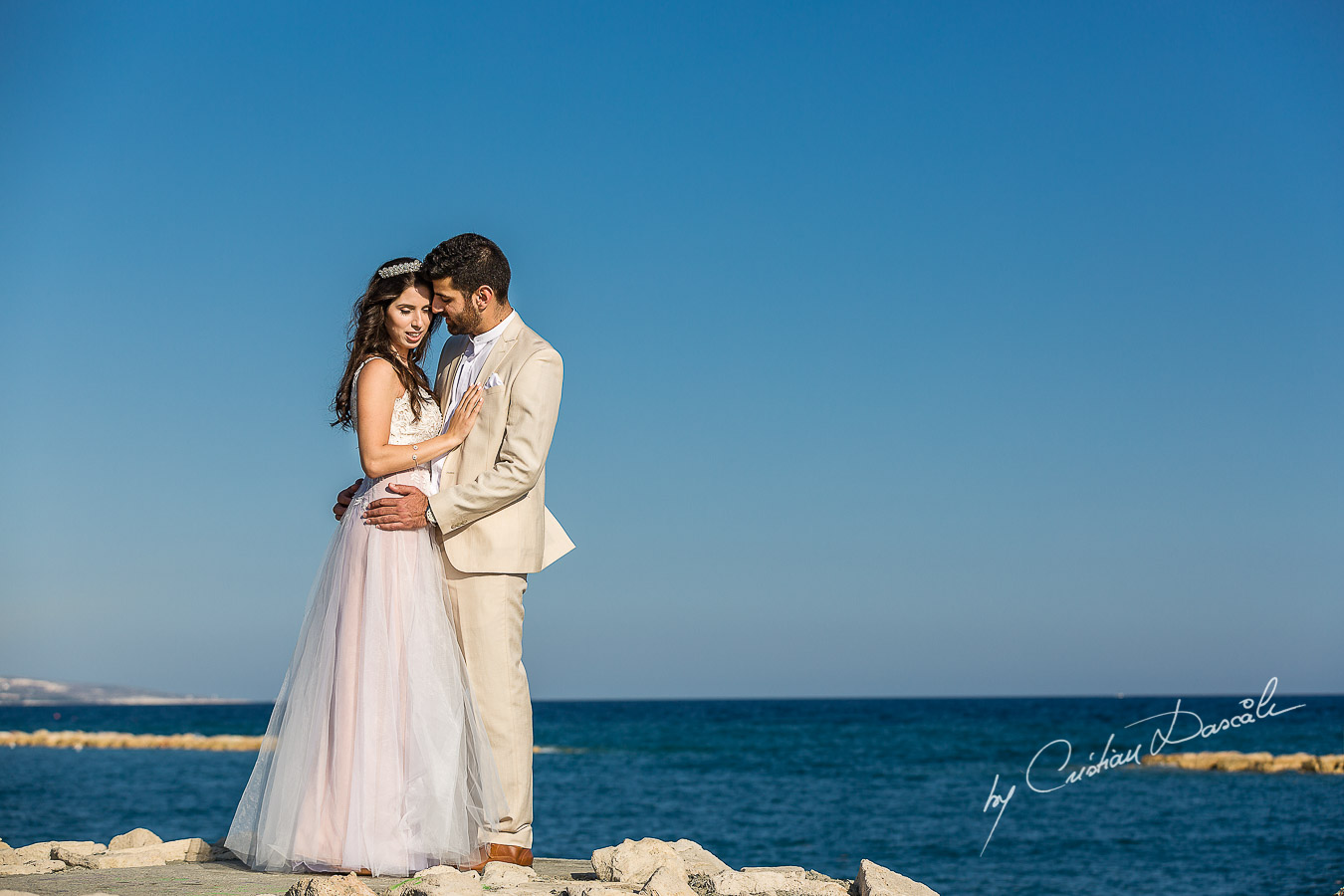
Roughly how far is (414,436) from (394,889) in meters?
1.73

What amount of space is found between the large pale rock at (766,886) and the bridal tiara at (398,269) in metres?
2.58

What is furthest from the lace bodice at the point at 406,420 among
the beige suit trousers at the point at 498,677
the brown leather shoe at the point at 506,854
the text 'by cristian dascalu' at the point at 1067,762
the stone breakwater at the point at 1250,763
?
the stone breakwater at the point at 1250,763

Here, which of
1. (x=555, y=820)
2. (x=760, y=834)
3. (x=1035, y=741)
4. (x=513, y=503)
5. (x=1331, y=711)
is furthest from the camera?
(x=1331, y=711)

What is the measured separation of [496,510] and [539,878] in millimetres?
1363

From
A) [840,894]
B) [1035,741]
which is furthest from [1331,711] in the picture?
[840,894]

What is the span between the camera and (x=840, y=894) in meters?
3.66

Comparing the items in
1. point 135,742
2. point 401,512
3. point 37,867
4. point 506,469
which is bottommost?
point 135,742

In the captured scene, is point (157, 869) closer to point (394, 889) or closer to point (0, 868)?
point (0, 868)

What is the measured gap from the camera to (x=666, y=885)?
11.5 ft

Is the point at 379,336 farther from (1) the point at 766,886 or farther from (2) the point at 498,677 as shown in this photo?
(1) the point at 766,886

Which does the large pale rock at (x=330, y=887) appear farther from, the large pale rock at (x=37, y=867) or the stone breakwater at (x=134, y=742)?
the stone breakwater at (x=134, y=742)

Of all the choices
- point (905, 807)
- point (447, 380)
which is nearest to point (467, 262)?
point (447, 380)

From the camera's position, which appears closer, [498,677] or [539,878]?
[539,878]

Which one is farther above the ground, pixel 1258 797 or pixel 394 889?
pixel 394 889
